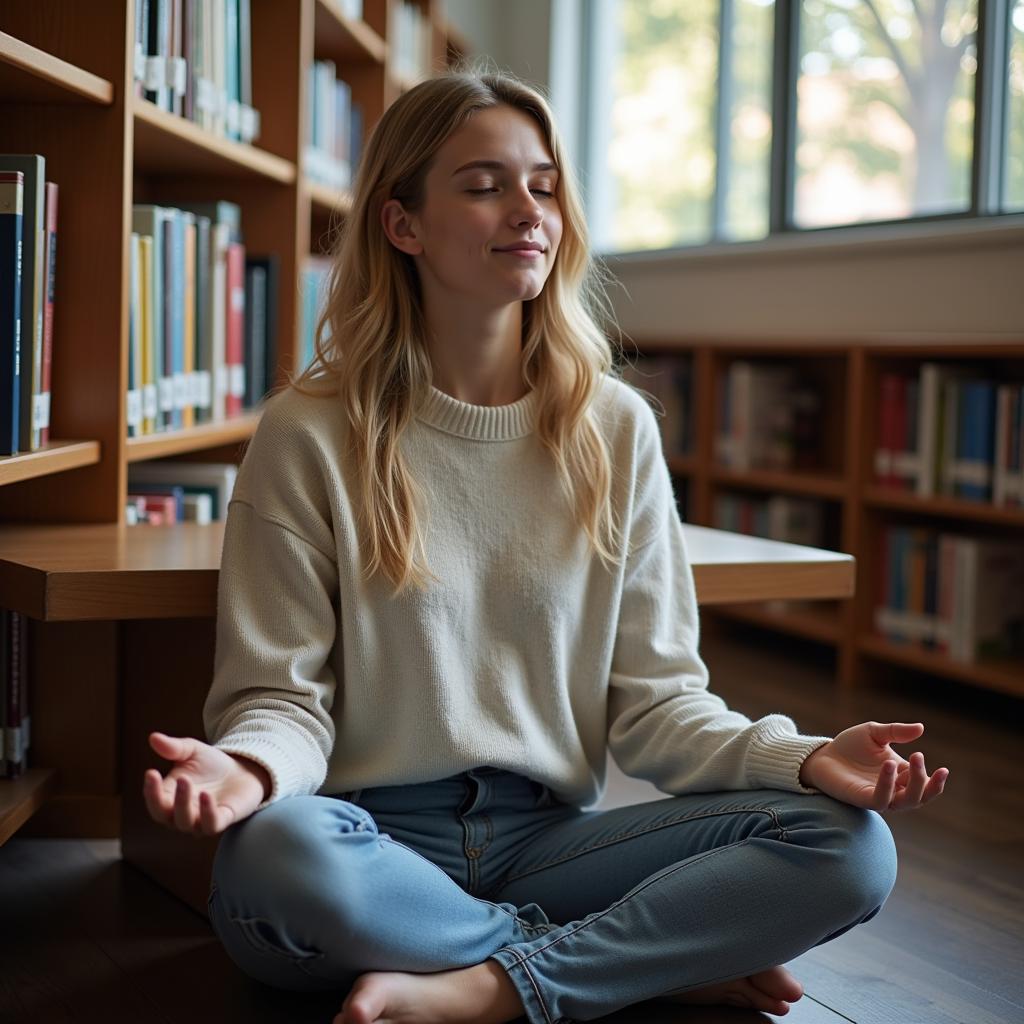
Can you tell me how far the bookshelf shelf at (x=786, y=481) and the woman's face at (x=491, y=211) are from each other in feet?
6.09

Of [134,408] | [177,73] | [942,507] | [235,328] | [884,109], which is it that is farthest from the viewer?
[884,109]

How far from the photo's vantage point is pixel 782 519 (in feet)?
11.4

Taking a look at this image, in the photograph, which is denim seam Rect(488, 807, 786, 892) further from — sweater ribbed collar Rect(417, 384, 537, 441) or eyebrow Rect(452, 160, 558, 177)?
eyebrow Rect(452, 160, 558, 177)

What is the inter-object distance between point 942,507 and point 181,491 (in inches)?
64.7

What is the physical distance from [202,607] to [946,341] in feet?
6.14

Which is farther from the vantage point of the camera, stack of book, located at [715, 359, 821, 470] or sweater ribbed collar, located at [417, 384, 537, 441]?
stack of book, located at [715, 359, 821, 470]

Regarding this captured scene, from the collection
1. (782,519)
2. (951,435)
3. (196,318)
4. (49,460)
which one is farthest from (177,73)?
(782,519)

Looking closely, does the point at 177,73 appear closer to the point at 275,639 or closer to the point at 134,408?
the point at 134,408

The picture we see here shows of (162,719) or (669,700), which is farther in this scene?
(162,719)

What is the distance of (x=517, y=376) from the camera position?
156 cm

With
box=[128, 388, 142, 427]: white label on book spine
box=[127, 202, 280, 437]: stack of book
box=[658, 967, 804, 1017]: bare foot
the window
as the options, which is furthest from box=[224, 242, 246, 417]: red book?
the window

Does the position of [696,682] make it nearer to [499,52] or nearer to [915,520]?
[915,520]

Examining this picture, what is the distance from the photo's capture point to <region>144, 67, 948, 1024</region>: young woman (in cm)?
126

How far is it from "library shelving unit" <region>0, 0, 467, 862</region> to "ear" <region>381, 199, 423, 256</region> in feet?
1.24
